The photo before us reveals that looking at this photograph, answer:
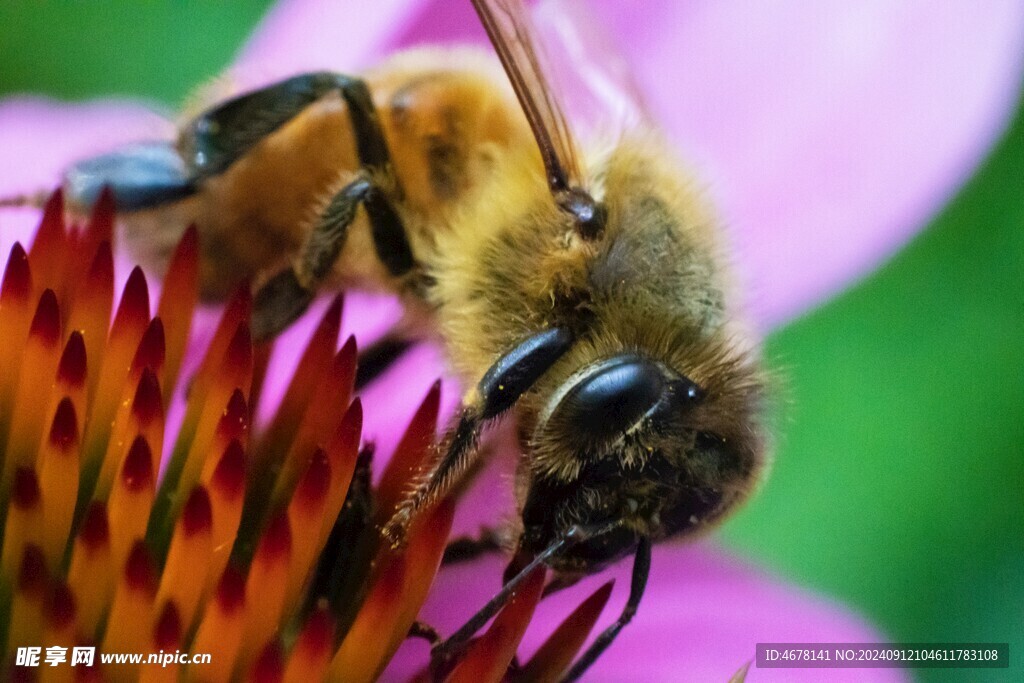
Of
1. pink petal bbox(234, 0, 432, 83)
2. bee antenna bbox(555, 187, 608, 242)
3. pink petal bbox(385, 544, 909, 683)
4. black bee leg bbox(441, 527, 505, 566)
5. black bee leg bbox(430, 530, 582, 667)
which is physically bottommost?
pink petal bbox(385, 544, 909, 683)

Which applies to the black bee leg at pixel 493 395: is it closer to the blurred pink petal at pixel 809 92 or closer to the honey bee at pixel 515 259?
the honey bee at pixel 515 259

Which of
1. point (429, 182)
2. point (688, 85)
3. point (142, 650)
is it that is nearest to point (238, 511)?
point (142, 650)

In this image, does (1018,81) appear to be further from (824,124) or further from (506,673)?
(506,673)

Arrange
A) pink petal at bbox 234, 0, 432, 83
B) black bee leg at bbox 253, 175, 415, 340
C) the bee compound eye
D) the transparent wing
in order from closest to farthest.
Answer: the bee compound eye < black bee leg at bbox 253, 175, 415, 340 < the transparent wing < pink petal at bbox 234, 0, 432, 83

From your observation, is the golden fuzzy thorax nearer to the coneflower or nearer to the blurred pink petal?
the coneflower

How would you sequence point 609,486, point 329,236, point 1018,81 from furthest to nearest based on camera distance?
point 1018,81
point 329,236
point 609,486

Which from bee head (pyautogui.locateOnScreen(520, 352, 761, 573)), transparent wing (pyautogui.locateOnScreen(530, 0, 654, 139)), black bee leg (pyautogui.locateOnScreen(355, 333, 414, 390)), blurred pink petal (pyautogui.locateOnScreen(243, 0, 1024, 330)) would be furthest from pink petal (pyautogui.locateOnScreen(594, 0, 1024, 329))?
bee head (pyautogui.locateOnScreen(520, 352, 761, 573))

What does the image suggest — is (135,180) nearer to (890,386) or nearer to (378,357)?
(378,357)
